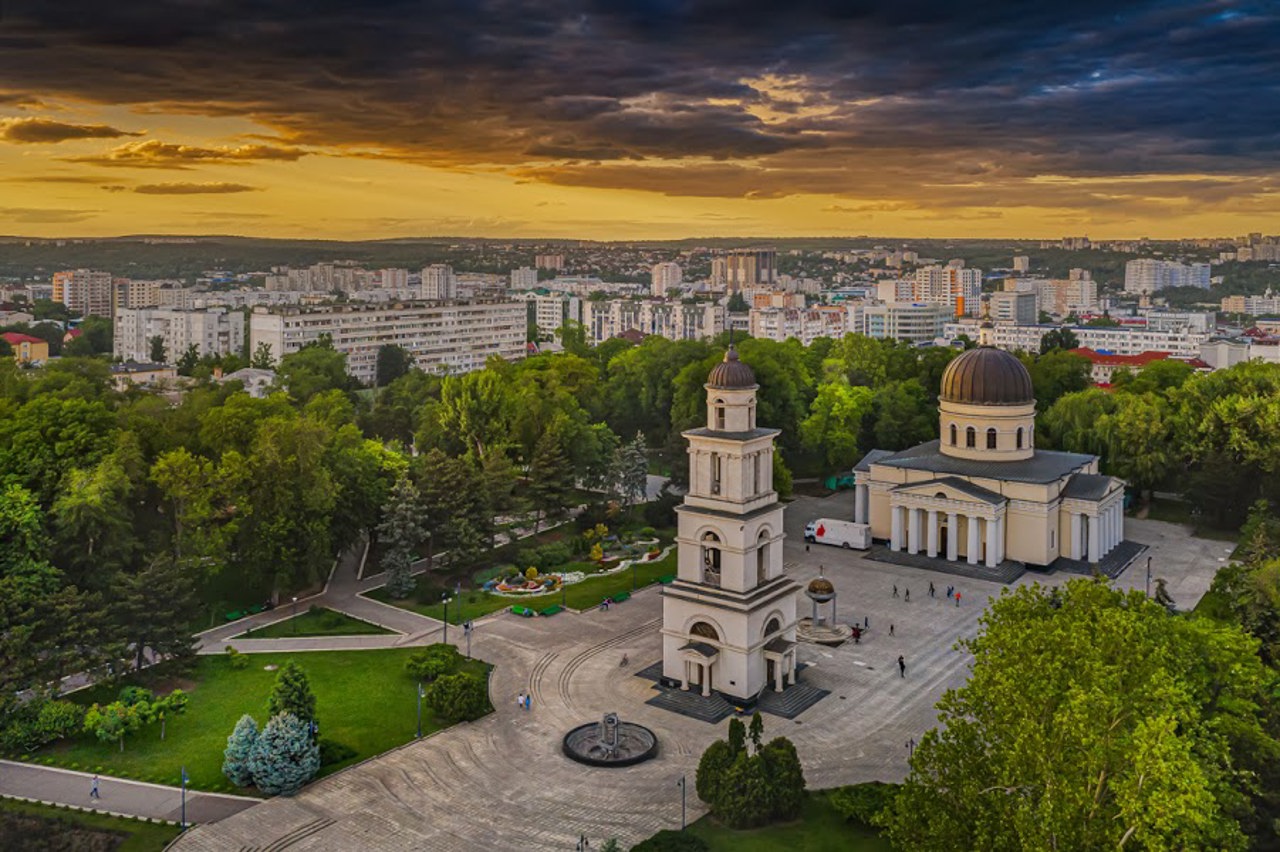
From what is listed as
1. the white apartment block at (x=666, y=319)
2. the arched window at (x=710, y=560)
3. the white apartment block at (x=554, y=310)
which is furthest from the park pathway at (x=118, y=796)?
the white apartment block at (x=554, y=310)

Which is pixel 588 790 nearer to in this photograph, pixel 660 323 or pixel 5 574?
pixel 5 574

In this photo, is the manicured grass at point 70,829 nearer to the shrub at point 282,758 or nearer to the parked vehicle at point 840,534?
the shrub at point 282,758

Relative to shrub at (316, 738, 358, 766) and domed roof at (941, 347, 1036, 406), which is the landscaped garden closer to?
shrub at (316, 738, 358, 766)

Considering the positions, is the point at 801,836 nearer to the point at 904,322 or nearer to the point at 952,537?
the point at 952,537

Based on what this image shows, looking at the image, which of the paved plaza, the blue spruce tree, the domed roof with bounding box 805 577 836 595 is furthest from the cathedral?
the blue spruce tree

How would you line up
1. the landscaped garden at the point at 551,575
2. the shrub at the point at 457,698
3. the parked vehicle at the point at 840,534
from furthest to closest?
the parked vehicle at the point at 840,534, the landscaped garden at the point at 551,575, the shrub at the point at 457,698

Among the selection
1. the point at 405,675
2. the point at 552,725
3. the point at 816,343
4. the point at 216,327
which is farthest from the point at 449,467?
the point at 216,327
